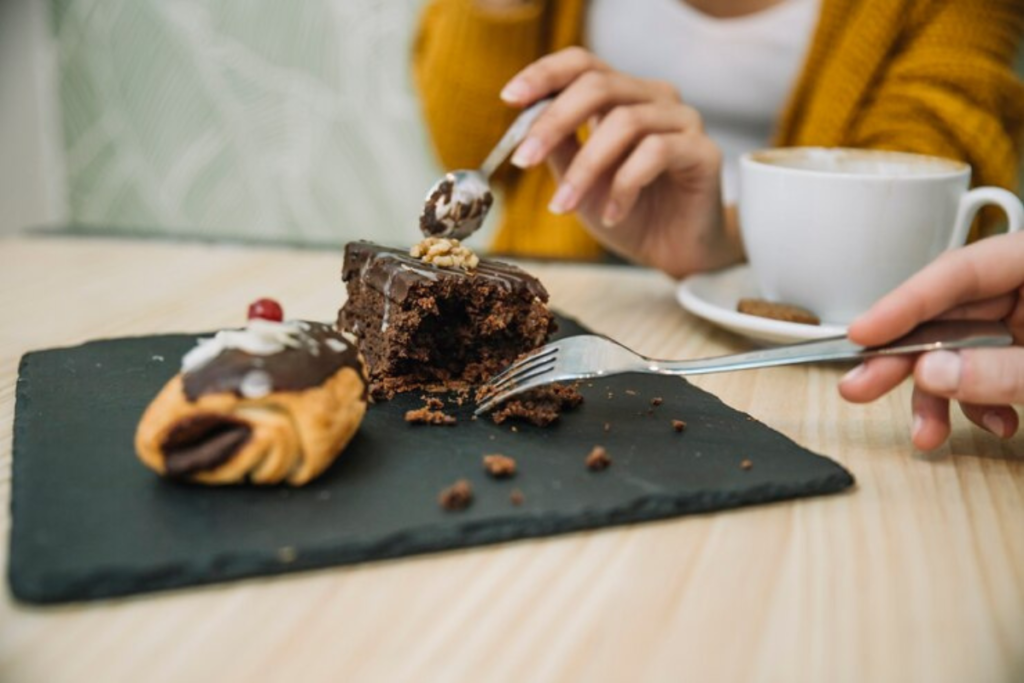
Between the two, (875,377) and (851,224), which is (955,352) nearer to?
(875,377)

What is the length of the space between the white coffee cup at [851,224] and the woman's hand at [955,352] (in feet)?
0.99

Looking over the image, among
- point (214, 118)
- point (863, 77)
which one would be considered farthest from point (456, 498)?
point (214, 118)

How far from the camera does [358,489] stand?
0.87 meters

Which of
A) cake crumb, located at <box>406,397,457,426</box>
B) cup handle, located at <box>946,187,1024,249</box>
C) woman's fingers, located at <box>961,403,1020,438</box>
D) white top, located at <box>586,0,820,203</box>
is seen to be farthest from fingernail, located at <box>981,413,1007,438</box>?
white top, located at <box>586,0,820,203</box>

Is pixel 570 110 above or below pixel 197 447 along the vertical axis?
above

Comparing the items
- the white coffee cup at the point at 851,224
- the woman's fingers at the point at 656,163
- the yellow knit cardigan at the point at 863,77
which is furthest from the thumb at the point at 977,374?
the yellow knit cardigan at the point at 863,77

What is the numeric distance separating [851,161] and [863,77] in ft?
1.74

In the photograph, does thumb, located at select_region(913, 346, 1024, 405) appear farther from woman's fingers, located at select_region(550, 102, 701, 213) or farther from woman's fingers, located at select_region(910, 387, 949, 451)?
woman's fingers, located at select_region(550, 102, 701, 213)

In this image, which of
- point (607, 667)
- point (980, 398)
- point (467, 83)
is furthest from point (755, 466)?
point (467, 83)

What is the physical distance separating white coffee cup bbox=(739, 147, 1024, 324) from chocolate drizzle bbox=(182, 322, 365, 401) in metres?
0.74

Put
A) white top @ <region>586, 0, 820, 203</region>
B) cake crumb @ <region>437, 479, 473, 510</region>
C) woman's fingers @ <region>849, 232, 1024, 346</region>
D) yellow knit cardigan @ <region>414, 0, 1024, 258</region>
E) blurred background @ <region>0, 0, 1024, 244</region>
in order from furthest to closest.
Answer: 1. blurred background @ <region>0, 0, 1024, 244</region>
2. white top @ <region>586, 0, 820, 203</region>
3. yellow knit cardigan @ <region>414, 0, 1024, 258</region>
4. woman's fingers @ <region>849, 232, 1024, 346</region>
5. cake crumb @ <region>437, 479, 473, 510</region>

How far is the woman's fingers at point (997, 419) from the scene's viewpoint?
40.9 inches

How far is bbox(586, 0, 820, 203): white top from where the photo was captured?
7.04 ft

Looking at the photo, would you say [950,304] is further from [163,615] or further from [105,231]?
[105,231]
